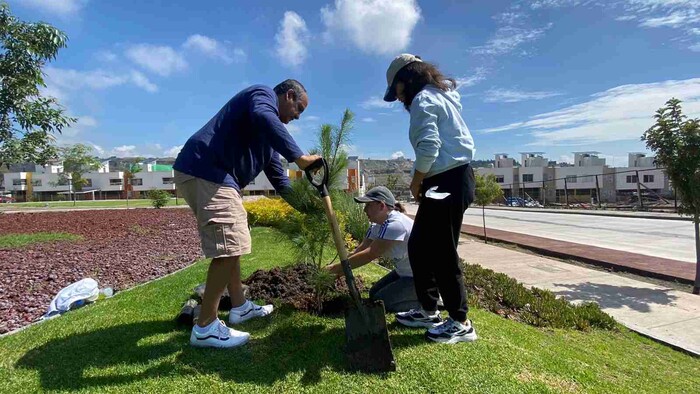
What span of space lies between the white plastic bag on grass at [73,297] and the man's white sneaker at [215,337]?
2.35 meters

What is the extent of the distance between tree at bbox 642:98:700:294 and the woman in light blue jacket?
4.79 meters

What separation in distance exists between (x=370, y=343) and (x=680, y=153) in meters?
5.79

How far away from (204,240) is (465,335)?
5.78 feet


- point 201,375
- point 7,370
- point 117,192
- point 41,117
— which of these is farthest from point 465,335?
point 117,192

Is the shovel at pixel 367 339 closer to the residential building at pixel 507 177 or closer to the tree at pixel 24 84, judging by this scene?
the tree at pixel 24 84

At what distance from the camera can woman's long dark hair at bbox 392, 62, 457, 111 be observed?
2.74 metres

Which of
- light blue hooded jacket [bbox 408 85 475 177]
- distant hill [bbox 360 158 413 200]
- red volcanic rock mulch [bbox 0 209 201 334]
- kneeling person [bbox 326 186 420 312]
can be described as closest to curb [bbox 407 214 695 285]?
distant hill [bbox 360 158 413 200]

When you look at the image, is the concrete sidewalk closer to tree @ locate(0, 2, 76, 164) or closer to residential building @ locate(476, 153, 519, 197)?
tree @ locate(0, 2, 76, 164)

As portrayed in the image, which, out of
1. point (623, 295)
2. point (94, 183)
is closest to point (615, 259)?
point (623, 295)

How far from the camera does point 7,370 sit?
244 cm

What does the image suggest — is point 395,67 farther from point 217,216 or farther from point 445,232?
point 217,216

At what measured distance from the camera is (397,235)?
300 cm

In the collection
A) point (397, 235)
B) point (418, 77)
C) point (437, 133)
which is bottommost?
point (397, 235)

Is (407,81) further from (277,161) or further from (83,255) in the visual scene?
(83,255)
